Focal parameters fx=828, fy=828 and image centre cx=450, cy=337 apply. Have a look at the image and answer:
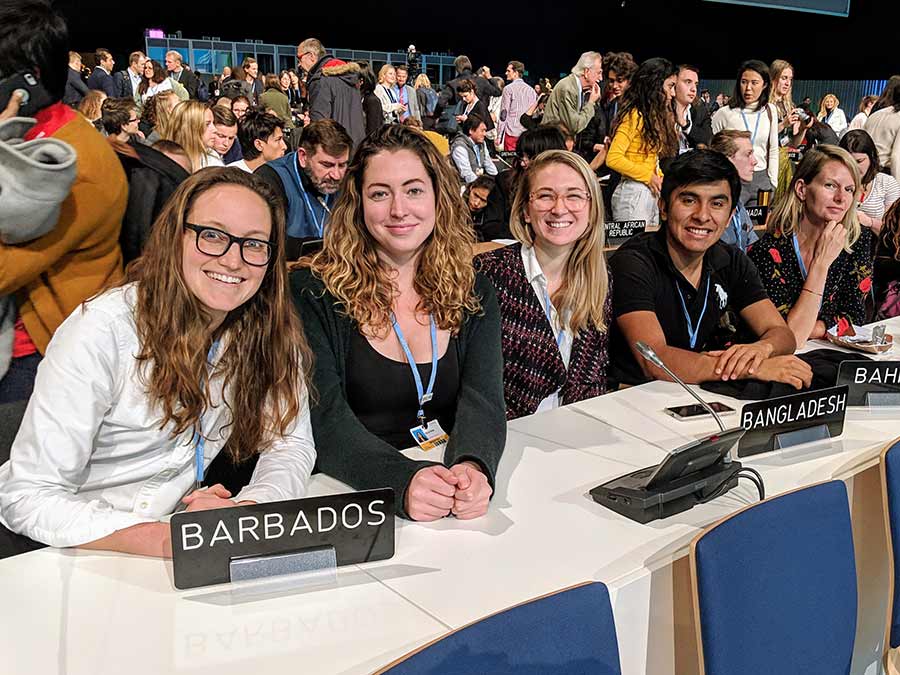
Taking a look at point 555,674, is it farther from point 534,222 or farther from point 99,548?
point 534,222

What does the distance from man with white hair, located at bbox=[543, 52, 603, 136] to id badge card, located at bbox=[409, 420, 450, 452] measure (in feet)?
13.1

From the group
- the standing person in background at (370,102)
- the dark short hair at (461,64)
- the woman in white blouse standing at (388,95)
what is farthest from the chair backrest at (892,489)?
the dark short hair at (461,64)

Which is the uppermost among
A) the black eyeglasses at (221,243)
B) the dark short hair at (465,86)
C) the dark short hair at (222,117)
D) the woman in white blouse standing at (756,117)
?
the dark short hair at (465,86)

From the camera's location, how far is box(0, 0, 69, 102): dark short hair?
1.42m

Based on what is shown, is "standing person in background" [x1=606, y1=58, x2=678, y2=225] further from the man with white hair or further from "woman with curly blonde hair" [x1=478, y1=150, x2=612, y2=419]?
"woman with curly blonde hair" [x1=478, y1=150, x2=612, y2=419]

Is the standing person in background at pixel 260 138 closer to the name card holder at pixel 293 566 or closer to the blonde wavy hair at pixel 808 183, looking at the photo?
the blonde wavy hair at pixel 808 183

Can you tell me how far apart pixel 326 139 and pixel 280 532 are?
259 cm

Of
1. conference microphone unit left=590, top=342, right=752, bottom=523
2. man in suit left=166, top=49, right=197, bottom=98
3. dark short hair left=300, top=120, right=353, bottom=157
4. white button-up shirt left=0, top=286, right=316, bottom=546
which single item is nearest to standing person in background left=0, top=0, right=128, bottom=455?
white button-up shirt left=0, top=286, right=316, bottom=546

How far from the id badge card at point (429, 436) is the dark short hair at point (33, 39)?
0.94 m

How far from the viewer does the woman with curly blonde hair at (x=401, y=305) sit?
1.77 meters

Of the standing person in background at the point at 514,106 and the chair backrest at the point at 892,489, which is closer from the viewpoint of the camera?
the chair backrest at the point at 892,489

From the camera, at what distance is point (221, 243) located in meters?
1.39

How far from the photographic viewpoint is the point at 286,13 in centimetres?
1435

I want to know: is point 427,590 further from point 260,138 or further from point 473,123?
point 473,123
